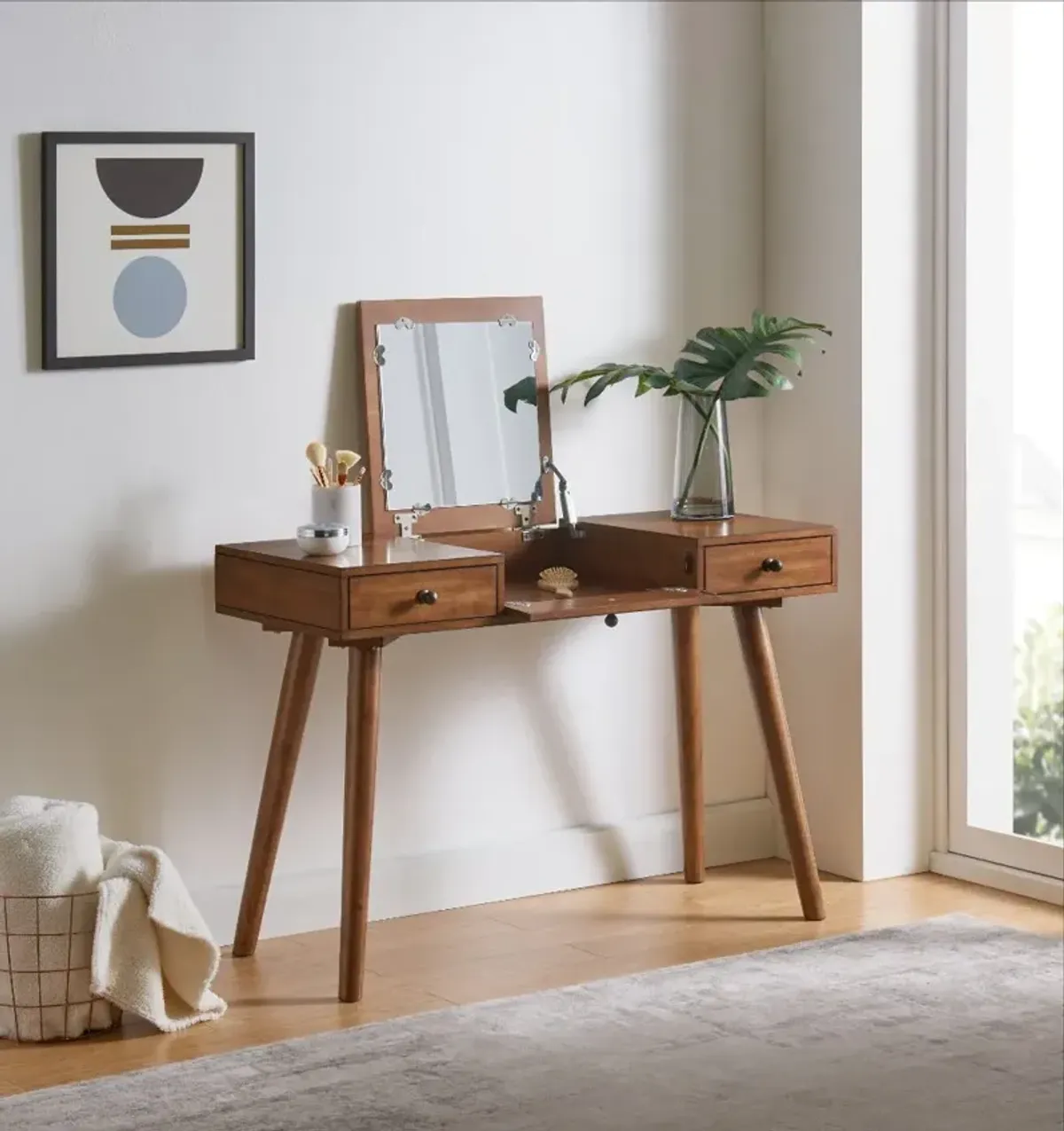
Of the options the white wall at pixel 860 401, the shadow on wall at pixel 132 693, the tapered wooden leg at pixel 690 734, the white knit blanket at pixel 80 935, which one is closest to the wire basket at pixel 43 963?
the white knit blanket at pixel 80 935

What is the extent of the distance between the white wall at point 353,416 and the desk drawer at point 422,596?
0.55m

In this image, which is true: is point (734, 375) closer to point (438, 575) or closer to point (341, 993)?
point (438, 575)

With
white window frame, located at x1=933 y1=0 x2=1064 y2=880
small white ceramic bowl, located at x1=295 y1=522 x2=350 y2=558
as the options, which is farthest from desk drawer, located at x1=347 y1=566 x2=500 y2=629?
white window frame, located at x1=933 y1=0 x2=1064 y2=880

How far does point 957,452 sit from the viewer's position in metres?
4.48

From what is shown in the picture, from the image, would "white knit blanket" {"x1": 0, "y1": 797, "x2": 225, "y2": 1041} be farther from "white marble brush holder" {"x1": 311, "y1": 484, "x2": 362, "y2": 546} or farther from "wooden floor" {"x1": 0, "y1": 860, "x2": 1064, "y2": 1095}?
"white marble brush holder" {"x1": 311, "y1": 484, "x2": 362, "y2": 546}

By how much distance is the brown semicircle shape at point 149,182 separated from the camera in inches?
149

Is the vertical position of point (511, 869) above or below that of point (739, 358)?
below

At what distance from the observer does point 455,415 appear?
4.18 m

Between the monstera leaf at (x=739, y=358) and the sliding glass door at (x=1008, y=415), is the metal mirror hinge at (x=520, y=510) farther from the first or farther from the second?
the sliding glass door at (x=1008, y=415)

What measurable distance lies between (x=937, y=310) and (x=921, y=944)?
1.45 m

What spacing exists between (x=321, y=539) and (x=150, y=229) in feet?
2.34

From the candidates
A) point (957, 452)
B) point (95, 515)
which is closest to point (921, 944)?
point (957, 452)

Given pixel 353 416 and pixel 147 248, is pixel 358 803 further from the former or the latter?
pixel 147 248

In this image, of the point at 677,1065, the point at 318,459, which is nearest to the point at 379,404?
the point at 318,459
